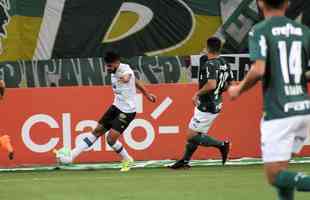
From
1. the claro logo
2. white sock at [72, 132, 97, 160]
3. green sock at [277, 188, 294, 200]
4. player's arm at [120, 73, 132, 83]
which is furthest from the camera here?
the claro logo

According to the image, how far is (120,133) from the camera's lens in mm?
12875

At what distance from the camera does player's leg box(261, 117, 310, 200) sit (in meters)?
6.34

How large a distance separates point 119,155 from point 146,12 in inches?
227

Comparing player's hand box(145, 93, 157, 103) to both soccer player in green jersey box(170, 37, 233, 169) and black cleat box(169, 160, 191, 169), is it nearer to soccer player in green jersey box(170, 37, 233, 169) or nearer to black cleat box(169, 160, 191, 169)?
soccer player in green jersey box(170, 37, 233, 169)

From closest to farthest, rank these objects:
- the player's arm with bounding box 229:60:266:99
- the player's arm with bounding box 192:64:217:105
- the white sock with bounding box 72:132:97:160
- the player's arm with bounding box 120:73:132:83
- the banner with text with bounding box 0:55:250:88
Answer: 1. the player's arm with bounding box 229:60:266:99
2. the player's arm with bounding box 192:64:217:105
3. the player's arm with bounding box 120:73:132:83
4. the white sock with bounding box 72:132:97:160
5. the banner with text with bounding box 0:55:250:88

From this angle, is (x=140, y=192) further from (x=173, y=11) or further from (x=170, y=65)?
(x=173, y=11)

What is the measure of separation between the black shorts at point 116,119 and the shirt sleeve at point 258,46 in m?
6.56

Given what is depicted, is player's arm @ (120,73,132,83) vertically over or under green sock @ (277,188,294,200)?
over

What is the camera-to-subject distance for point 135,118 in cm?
1405

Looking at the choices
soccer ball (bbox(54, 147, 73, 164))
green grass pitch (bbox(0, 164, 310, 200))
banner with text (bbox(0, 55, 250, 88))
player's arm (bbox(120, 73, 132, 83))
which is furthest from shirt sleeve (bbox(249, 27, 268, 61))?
banner with text (bbox(0, 55, 250, 88))

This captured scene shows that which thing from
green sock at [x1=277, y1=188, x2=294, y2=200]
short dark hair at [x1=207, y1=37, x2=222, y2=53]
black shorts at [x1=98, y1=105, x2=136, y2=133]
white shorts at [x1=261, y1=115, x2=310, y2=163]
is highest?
short dark hair at [x1=207, y1=37, x2=222, y2=53]

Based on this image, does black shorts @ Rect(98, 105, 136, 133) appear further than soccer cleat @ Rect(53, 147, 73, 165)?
No

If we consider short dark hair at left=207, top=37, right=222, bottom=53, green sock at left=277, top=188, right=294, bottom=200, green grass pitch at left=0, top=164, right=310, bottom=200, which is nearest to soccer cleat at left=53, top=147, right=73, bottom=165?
green grass pitch at left=0, top=164, right=310, bottom=200

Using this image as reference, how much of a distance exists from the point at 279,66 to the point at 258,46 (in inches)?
9.4
